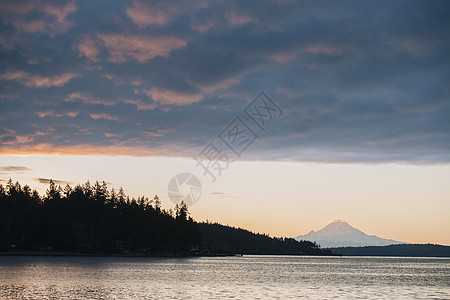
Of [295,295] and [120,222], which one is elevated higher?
[120,222]

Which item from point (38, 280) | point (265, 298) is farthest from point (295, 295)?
point (38, 280)

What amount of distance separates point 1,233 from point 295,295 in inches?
4210

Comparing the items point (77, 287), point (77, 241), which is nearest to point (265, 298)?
point (77, 287)

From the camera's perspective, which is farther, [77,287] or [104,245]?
[104,245]

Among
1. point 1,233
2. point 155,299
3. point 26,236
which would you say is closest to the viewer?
point 155,299

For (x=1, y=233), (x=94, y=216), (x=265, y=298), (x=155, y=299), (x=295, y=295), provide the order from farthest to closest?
(x=94, y=216), (x=1, y=233), (x=295, y=295), (x=265, y=298), (x=155, y=299)

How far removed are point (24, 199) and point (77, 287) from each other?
10898 cm

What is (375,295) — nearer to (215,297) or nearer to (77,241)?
(215,297)

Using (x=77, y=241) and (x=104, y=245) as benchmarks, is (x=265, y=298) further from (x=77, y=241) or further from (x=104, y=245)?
(x=104, y=245)

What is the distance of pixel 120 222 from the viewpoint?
184 meters

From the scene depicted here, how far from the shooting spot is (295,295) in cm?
6394

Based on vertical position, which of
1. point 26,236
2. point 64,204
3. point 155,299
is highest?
point 64,204

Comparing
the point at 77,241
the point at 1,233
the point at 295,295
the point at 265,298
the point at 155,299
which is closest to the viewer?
the point at 155,299

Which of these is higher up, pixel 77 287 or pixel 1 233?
pixel 1 233
